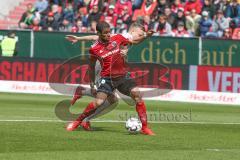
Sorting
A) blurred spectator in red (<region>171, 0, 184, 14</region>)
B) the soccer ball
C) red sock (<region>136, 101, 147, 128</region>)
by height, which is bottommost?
blurred spectator in red (<region>171, 0, 184, 14</region>)

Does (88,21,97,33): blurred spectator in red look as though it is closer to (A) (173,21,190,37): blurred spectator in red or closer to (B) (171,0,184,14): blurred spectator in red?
(B) (171,0,184,14): blurred spectator in red

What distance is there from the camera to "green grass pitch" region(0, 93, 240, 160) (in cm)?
1294

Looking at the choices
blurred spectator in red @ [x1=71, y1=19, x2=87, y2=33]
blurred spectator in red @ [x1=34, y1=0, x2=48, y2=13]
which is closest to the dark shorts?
blurred spectator in red @ [x1=71, y1=19, x2=87, y2=33]

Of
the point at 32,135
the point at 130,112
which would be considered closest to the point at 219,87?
the point at 130,112

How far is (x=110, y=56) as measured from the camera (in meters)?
16.0

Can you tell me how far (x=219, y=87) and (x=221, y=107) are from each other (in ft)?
8.15

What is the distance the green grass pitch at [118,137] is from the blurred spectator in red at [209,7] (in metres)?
10.2

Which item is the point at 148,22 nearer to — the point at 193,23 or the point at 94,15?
the point at 193,23

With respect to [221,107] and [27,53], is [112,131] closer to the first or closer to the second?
[221,107]

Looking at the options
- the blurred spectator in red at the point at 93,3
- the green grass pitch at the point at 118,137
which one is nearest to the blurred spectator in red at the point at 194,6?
the blurred spectator in red at the point at 93,3

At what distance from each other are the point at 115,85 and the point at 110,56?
1.98ft

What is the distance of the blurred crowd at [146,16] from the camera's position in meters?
32.6

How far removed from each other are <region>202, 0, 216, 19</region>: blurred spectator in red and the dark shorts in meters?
17.5

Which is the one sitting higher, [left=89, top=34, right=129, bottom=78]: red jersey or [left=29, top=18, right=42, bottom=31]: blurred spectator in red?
[left=89, top=34, right=129, bottom=78]: red jersey
